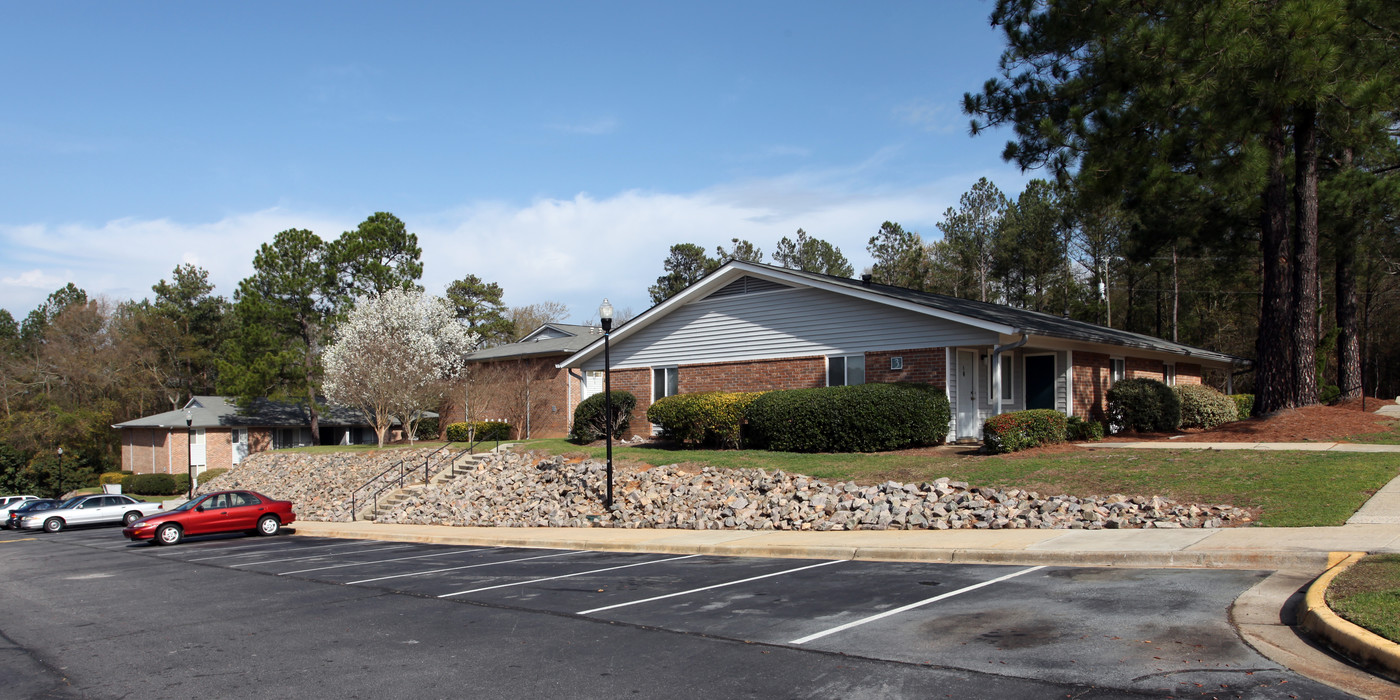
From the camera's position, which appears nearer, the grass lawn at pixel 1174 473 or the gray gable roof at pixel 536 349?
the grass lawn at pixel 1174 473

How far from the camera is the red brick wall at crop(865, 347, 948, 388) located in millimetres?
21188

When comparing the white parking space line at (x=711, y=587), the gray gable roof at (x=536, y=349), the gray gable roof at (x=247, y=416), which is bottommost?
the white parking space line at (x=711, y=587)

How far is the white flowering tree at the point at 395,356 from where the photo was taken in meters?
38.7

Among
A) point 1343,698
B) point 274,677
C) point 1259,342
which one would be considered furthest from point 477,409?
point 1343,698

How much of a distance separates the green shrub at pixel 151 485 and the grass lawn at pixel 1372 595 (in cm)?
5431

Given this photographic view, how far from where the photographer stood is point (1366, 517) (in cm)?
1138

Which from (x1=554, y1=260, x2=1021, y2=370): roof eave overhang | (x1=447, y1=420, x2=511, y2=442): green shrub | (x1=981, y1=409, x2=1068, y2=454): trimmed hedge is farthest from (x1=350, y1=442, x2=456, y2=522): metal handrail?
(x1=981, y1=409, x2=1068, y2=454): trimmed hedge

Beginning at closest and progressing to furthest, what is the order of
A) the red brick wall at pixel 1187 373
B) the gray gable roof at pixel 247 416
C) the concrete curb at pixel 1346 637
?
the concrete curb at pixel 1346 637
the red brick wall at pixel 1187 373
the gray gable roof at pixel 247 416

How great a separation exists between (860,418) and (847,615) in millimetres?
11944

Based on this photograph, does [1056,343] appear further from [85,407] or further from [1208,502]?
[85,407]

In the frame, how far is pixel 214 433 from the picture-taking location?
1975 inches

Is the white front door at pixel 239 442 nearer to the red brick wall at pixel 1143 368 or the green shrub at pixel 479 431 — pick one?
the green shrub at pixel 479 431

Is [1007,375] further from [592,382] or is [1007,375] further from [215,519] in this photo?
[215,519]

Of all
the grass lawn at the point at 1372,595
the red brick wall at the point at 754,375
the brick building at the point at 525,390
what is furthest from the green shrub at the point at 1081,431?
the brick building at the point at 525,390
